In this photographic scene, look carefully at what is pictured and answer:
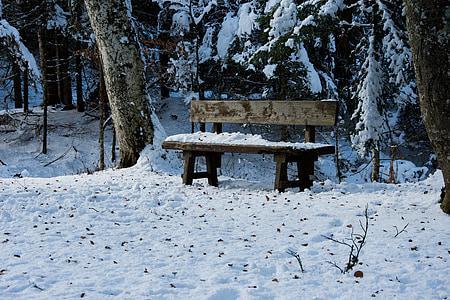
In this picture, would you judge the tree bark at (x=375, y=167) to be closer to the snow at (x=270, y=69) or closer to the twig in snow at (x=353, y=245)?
the snow at (x=270, y=69)

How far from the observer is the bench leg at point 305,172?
605 cm

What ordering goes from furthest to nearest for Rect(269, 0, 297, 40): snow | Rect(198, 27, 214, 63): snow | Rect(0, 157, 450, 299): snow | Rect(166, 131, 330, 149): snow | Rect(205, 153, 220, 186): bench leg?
Rect(198, 27, 214, 63): snow < Rect(269, 0, 297, 40): snow < Rect(205, 153, 220, 186): bench leg < Rect(166, 131, 330, 149): snow < Rect(0, 157, 450, 299): snow

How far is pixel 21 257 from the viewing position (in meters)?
3.72

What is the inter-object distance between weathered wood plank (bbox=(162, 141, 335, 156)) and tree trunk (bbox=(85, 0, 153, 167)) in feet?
5.15

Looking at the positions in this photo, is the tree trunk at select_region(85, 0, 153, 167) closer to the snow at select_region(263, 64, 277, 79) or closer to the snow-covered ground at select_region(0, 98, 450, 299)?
the snow-covered ground at select_region(0, 98, 450, 299)

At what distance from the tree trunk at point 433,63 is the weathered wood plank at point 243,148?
160cm

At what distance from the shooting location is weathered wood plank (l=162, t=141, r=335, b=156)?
583 centimetres

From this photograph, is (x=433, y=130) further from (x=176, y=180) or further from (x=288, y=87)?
(x=288, y=87)

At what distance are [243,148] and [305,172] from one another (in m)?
0.78

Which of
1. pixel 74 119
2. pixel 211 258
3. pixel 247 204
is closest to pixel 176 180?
pixel 247 204

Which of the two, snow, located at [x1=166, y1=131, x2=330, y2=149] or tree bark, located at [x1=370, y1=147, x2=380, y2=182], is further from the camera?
tree bark, located at [x1=370, y1=147, x2=380, y2=182]

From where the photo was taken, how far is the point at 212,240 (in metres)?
4.19

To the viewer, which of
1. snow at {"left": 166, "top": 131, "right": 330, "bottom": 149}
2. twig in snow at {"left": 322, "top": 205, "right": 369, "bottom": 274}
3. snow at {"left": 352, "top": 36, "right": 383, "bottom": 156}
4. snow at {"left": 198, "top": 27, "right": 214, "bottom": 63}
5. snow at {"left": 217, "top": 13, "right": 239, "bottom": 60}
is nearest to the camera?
twig in snow at {"left": 322, "top": 205, "right": 369, "bottom": 274}

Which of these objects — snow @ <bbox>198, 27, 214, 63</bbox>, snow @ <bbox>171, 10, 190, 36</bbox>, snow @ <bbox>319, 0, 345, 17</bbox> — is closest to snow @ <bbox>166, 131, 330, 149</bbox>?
snow @ <bbox>319, 0, 345, 17</bbox>
